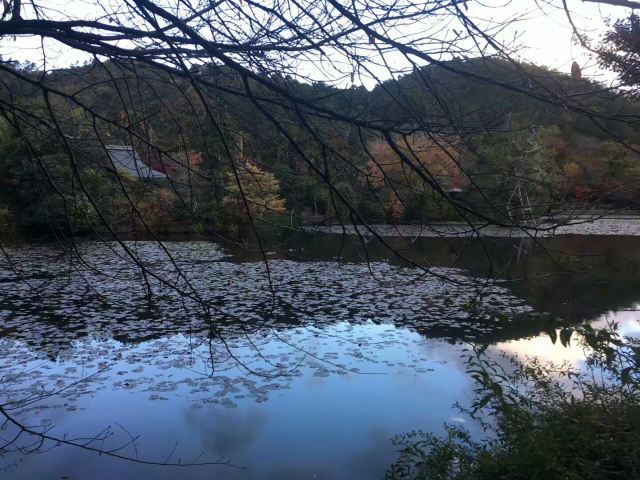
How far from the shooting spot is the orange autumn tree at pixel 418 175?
1.81 meters

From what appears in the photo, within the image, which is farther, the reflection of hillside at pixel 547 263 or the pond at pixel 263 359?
the pond at pixel 263 359

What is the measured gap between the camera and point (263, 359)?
3082 millimetres

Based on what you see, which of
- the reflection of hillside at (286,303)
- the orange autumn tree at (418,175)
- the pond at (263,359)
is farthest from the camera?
the reflection of hillside at (286,303)

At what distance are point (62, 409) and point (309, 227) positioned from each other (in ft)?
12.1

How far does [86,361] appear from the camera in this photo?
591 cm

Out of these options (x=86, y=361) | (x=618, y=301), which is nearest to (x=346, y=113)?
(x=86, y=361)

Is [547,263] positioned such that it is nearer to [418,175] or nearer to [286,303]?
[286,303]

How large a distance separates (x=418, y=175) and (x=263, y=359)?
1.57 metres

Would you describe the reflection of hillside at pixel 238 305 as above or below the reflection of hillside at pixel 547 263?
below

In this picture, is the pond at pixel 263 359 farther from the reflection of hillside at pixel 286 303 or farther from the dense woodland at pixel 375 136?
the dense woodland at pixel 375 136

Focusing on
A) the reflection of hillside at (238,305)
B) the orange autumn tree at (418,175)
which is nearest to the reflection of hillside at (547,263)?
the orange autumn tree at (418,175)

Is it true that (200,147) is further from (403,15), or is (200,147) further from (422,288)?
(422,288)

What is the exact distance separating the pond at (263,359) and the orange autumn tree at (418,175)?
0.13m

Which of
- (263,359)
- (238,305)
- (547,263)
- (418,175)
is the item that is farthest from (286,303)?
(418,175)
